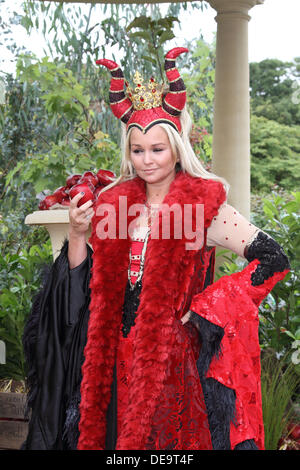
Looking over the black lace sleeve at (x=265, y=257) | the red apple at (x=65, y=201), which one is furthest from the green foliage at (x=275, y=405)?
the red apple at (x=65, y=201)

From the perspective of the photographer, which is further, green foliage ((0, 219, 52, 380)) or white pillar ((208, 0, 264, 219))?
white pillar ((208, 0, 264, 219))

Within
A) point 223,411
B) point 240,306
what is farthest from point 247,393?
point 240,306

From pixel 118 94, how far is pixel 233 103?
7.73 feet

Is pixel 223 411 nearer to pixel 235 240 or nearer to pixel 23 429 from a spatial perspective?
pixel 235 240

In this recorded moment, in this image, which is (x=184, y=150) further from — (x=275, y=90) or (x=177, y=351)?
(x=275, y=90)

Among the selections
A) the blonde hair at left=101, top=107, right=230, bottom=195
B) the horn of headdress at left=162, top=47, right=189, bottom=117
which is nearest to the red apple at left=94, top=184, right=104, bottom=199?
the blonde hair at left=101, top=107, right=230, bottom=195

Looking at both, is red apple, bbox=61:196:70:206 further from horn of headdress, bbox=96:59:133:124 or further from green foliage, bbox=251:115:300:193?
green foliage, bbox=251:115:300:193

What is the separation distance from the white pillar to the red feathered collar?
7.41 ft

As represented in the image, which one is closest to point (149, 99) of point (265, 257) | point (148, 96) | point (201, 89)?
point (148, 96)

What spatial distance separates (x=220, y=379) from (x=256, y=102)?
16.6 metres

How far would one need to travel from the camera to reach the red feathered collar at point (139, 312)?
2.03m

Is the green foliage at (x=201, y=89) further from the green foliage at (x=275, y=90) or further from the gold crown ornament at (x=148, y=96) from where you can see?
the green foliage at (x=275, y=90)

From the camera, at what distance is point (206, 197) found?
215 centimetres

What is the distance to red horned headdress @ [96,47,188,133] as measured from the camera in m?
2.21
